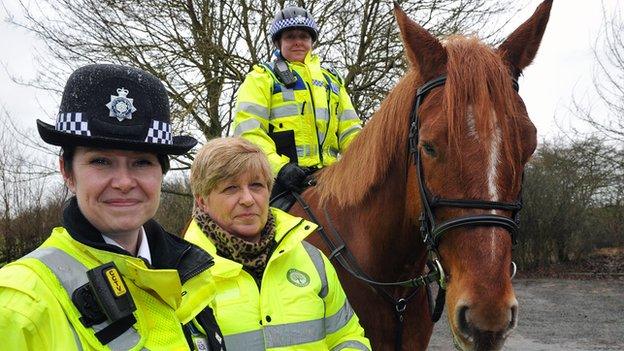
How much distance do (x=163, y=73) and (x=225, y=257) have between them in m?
A: 9.79

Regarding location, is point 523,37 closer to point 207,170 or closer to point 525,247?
point 207,170

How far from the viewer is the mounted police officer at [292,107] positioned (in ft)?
12.2

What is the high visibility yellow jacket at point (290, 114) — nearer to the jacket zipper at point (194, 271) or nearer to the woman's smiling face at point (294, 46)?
the woman's smiling face at point (294, 46)

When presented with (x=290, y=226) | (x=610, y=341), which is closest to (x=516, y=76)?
(x=290, y=226)

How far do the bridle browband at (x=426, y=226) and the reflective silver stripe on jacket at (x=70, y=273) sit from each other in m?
1.35

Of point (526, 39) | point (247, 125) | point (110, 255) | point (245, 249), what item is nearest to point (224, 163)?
point (245, 249)

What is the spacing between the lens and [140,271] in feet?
4.55

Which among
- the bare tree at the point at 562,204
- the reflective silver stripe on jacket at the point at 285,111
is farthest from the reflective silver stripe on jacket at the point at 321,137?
the bare tree at the point at 562,204

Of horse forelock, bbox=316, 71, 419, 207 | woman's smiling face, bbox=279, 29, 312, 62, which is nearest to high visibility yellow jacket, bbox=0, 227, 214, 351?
horse forelock, bbox=316, 71, 419, 207

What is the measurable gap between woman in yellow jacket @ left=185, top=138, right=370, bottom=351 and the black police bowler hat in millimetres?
713

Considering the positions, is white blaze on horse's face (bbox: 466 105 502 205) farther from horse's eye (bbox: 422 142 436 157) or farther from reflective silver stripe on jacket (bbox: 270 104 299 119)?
reflective silver stripe on jacket (bbox: 270 104 299 119)

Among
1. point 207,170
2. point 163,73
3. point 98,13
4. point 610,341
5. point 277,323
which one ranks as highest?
point 98,13

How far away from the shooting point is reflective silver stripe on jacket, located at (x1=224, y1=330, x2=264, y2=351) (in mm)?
2010

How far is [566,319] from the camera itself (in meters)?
9.95
